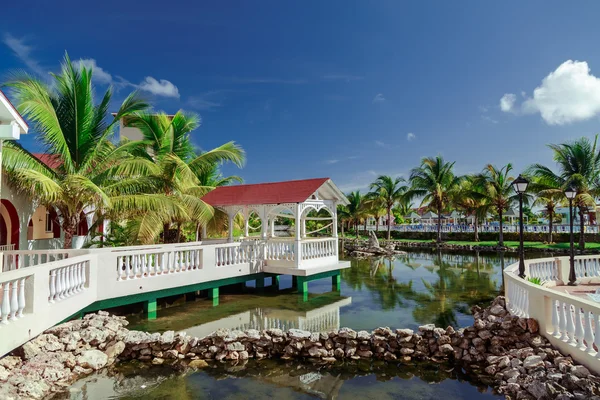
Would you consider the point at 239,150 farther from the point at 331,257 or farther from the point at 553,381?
the point at 553,381

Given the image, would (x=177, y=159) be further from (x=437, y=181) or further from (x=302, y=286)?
(x=437, y=181)

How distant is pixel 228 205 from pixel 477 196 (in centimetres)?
2530

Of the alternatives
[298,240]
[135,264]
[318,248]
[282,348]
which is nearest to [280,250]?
[298,240]

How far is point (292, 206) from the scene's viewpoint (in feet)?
40.9

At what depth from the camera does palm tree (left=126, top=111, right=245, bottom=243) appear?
12680 mm

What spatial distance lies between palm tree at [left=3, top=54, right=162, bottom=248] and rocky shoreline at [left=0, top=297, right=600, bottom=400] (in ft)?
13.1

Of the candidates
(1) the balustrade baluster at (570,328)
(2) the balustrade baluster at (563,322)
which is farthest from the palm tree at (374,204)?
(1) the balustrade baluster at (570,328)

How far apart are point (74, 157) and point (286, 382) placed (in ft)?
29.9

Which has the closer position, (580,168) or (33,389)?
(33,389)

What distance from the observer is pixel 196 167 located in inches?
614

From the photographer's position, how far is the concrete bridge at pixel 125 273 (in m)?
5.54

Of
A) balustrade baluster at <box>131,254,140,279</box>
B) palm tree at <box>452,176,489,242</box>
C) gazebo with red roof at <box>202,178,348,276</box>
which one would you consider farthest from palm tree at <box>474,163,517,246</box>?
balustrade baluster at <box>131,254,140,279</box>

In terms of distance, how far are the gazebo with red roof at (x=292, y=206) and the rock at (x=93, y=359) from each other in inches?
260

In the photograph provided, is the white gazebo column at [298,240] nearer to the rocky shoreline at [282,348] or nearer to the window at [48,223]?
the rocky shoreline at [282,348]
